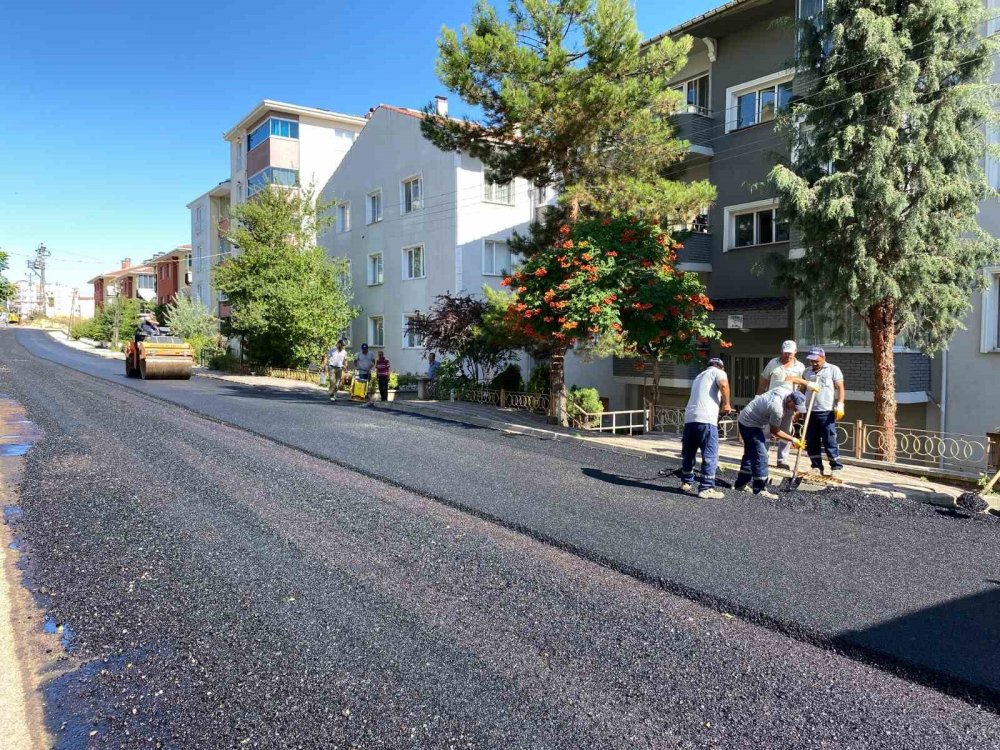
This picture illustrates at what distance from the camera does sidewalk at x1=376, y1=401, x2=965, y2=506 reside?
27.0ft

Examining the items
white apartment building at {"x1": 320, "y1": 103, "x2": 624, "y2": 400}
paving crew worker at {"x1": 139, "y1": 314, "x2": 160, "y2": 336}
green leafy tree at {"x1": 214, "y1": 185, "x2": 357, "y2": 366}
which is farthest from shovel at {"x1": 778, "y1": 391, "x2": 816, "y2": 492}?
paving crew worker at {"x1": 139, "y1": 314, "x2": 160, "y2": 336}

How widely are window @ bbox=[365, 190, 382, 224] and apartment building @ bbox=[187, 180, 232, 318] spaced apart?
70.4 ft

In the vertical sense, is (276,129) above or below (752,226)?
above

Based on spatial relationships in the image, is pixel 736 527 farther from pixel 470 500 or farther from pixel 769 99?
pixel 769 99

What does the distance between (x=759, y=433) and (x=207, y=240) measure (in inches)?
2039

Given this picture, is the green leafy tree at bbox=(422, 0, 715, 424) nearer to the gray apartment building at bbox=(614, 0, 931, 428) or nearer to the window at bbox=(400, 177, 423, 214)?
the gray apartment building at bbox=(614, 0, 931, 428)

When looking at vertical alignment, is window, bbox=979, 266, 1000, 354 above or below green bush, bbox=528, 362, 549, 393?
above

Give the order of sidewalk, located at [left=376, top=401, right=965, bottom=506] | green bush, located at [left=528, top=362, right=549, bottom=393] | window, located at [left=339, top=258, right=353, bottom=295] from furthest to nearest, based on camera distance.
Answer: window, located at [left=339, top=258, right=353, bottom=295]
green bush, located at [left=528, top=362, right=549, bottom=393]
sidewalk, located at [left=376, top=401, right=965, bottom=506]

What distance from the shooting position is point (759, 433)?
800 cm

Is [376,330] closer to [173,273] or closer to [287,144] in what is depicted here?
[287,144]

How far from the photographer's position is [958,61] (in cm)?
1052

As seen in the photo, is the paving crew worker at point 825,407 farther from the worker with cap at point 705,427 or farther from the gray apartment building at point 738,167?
the gray apartment building at point 738,167

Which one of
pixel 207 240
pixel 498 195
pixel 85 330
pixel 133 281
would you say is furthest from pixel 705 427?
pixel 133 281

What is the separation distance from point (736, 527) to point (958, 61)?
340 inches
